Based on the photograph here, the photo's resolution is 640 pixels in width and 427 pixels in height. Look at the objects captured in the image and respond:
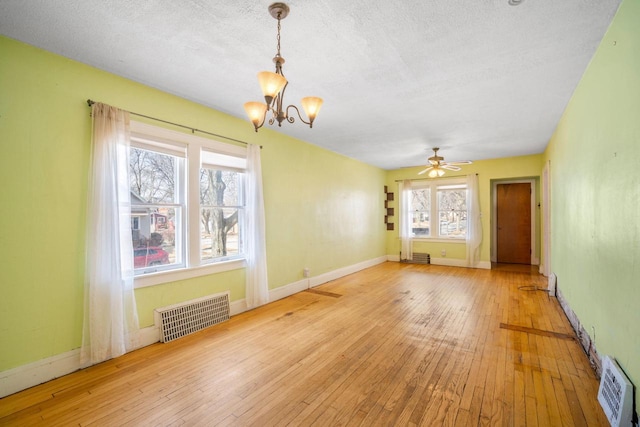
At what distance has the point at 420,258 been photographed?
7824 mm

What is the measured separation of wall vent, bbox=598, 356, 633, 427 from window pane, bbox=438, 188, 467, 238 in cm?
566

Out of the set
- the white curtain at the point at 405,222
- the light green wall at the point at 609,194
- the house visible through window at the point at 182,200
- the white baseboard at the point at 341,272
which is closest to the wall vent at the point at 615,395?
the light green wall at the point at 609,194

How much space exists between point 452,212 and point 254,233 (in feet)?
18.9

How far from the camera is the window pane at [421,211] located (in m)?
7.90

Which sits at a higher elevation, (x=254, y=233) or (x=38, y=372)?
(x=254, y=233)

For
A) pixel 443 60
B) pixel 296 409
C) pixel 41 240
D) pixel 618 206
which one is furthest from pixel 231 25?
pixel 618 206

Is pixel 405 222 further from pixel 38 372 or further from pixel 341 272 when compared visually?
pixel 38 372

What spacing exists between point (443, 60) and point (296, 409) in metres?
3.09

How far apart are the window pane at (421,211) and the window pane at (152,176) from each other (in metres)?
6.47

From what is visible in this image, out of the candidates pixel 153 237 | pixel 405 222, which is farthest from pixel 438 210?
pixel 153 237

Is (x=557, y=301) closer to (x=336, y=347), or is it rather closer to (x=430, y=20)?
(x=336, y=347)

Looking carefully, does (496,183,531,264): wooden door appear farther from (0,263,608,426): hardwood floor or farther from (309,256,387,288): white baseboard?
(0,263,608,426): hardwood floor

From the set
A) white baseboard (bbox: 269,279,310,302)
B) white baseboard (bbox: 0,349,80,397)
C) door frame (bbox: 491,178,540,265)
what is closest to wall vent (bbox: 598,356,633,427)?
white baseboard (bbox: 269,279,310,302)

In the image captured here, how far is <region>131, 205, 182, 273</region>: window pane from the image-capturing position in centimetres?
305
